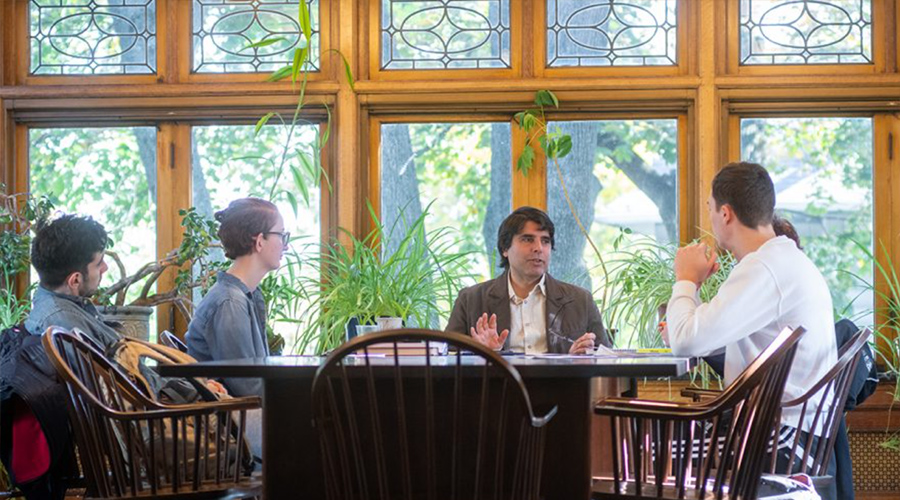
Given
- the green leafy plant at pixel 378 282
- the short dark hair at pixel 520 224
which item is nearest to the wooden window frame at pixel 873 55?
the short dark hair at pixel 520 224

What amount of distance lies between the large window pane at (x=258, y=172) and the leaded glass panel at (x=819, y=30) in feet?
7.09

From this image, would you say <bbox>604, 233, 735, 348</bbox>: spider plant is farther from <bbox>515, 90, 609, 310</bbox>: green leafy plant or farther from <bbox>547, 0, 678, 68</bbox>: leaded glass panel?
<bbox>547, 0, 678, 68</bbox>: leaded glass panel

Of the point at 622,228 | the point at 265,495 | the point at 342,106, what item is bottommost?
the point at 265,495

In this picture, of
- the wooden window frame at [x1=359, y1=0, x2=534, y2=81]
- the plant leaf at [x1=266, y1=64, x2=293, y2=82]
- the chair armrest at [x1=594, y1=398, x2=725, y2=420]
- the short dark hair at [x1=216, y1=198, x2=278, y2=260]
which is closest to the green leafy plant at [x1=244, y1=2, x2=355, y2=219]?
the plant leaf at [x1=266, y1=64, x2=293, y2=82]

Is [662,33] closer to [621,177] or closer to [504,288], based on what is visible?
[621,177]

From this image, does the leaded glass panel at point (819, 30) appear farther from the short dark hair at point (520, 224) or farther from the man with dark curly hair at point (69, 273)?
the man with dark curly hair at point (69, 273)

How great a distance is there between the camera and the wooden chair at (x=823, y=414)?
3.18 meters

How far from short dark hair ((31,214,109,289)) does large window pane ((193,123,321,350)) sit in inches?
68.4

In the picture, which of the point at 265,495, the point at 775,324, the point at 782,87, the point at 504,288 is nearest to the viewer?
the point at 265,495

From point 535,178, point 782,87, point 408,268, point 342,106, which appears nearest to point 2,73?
point 342,106

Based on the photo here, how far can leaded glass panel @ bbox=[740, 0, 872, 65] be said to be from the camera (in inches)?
216

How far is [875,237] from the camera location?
5496 mm

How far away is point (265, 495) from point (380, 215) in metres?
3.04

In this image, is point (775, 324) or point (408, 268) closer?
point (775, 324)
